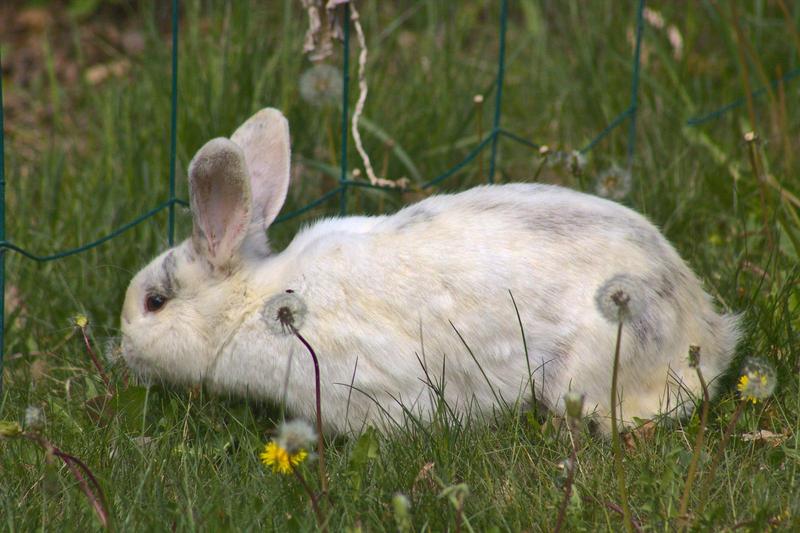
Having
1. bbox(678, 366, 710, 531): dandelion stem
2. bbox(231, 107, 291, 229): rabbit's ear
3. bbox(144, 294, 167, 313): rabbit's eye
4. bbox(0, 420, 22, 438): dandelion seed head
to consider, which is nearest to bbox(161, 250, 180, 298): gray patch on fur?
bbox(144, 294, 167, 313): rabbit's eye

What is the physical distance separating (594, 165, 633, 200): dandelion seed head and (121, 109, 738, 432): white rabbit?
593mm

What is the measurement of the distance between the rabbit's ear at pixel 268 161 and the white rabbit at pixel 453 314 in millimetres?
248

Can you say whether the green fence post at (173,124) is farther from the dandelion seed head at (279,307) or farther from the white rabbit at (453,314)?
the dandelion seed head at (279,307)

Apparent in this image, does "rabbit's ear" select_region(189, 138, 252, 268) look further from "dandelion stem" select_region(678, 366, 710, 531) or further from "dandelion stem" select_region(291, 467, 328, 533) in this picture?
"dandelion stem" select_region(678, 366, 710, 531)

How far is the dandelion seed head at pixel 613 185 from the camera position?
3.85 metres

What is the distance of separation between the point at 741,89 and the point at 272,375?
2690 millimetres

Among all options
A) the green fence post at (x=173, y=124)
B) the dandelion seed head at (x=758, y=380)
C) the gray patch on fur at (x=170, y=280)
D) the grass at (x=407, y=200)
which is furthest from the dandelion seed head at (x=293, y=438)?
the green fence post at (x=173, y=124)

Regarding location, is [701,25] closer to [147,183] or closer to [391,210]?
[391,210]

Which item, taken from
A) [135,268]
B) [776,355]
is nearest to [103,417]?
[135,268]

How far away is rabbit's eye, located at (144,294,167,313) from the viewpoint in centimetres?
334

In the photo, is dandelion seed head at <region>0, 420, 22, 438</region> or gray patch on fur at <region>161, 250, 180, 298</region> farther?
gray patch on fur at <region>161, 250, 180, 298</region>

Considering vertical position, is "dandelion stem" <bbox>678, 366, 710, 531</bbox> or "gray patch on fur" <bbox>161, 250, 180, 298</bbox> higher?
"dandelion stem" <bbox>678, 366, 710, 531</bbox>

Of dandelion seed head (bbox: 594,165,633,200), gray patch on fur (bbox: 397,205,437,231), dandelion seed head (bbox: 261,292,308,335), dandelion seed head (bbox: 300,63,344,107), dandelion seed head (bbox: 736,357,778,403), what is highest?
dandelion seed head (bbox: 300,63,344,107)

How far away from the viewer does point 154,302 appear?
3344 mm
